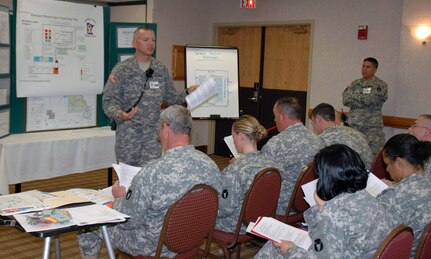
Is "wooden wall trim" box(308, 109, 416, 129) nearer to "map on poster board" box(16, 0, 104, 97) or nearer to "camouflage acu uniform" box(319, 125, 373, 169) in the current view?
"camouflage acu uniform" box(319, 125, 373, 169)

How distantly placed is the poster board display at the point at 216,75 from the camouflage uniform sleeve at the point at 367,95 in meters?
1.49

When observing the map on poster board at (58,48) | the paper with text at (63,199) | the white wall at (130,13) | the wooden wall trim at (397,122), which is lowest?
the paper with text at (63,199)

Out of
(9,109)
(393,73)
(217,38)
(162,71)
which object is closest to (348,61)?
(393,73)

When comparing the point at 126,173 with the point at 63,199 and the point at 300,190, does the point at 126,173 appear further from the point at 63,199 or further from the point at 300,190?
the point at 300,190

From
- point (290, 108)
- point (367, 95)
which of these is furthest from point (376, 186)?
point (367, 95)

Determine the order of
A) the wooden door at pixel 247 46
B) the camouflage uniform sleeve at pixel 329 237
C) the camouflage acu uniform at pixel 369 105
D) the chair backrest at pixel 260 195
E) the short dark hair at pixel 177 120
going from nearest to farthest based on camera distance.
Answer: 1. the camouflage uniform sleeve at pixel 329 237
2. the short dark hair at pixel 177 120
3. the chair backrest at pixel 260 195
4. the camouflage acu uniform at pixel 369 105
5. the wooden door at pixel 247 46

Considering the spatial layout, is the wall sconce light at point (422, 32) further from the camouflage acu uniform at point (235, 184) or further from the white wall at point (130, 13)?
the camouflage acu uniform at point (235, 184)

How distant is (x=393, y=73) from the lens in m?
6.84

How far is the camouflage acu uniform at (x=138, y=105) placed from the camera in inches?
169

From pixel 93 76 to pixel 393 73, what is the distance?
12.7 feet

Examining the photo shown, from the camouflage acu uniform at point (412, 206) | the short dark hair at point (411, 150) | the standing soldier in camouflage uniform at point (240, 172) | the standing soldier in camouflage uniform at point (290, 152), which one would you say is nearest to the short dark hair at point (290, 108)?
the standing soldier in camouflage uniform at point (290, 152)

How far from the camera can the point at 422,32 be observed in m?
6.36

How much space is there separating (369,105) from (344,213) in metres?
4.65

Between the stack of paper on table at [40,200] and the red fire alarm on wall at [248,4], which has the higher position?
the red fire alarm on wall at [248,4]
